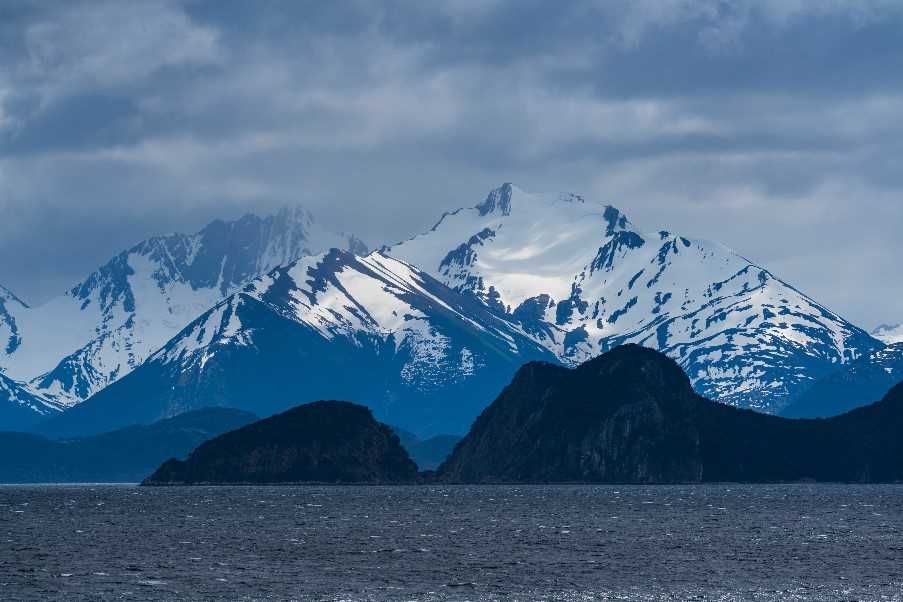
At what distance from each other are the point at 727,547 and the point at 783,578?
3923cm

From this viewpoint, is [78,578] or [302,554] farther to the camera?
[302,554]

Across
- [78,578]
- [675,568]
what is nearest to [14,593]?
[78,578]

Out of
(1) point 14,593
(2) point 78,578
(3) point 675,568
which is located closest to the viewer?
(1) point 14,593

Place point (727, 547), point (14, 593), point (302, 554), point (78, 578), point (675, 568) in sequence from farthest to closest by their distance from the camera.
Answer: point (727, 547)
point (302, 554)
point (675, 568)
point (78, 578)
point (14, 593)

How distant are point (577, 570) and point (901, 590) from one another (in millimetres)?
32976

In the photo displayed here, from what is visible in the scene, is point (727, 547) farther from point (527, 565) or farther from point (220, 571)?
point (220, 571)

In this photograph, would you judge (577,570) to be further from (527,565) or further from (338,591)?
(338,591)

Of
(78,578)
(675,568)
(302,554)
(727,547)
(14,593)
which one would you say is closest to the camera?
(14,593)

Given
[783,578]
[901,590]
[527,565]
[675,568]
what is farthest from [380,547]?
[901,590]

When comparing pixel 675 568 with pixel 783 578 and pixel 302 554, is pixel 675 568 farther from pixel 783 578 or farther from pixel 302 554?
pixel 302 554

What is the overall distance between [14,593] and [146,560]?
1337 inches

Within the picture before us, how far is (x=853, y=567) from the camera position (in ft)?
563

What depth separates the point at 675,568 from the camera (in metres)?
172

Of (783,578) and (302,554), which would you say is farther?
(302,554)
